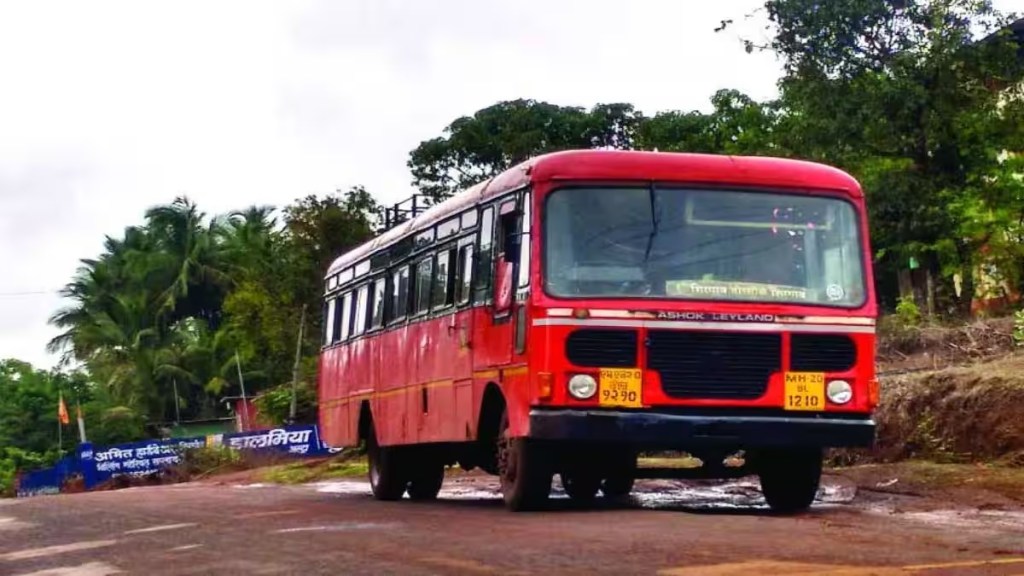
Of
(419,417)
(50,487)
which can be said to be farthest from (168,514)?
(50,487)

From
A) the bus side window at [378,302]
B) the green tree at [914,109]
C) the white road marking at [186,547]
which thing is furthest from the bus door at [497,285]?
the green tree at [914,109]

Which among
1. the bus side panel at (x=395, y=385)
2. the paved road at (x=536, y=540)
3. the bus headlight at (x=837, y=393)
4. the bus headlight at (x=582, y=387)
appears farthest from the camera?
the bus side panel at (x=395, y=385)

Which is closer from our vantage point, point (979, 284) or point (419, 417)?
point (419, 417)

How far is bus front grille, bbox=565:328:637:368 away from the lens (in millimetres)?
12625

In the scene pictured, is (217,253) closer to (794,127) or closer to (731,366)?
(794,127)

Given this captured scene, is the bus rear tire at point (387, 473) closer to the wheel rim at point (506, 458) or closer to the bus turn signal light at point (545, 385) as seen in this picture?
the wheel rim at point (506, 458)

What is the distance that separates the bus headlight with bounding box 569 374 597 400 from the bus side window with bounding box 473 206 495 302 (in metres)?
1.79

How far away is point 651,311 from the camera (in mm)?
12633

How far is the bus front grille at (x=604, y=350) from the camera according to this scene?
12625mm

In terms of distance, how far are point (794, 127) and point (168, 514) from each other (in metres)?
20.5

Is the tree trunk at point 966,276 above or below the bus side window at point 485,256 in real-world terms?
above

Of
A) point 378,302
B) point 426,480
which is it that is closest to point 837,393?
point 426,480

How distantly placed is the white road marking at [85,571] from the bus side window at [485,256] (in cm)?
466

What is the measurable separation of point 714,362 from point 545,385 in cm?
128
